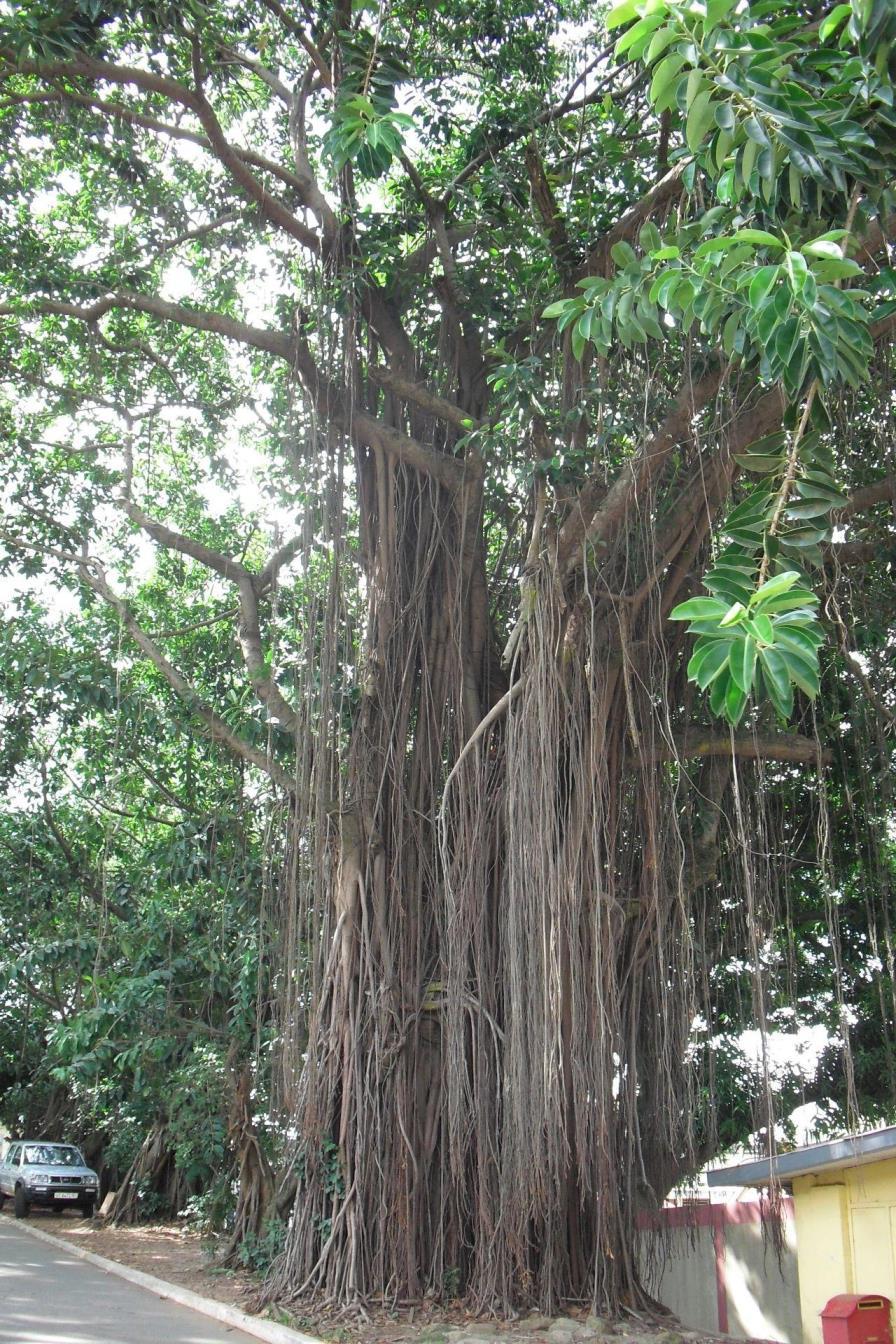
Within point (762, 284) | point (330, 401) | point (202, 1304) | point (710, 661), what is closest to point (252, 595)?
point (330, 401)

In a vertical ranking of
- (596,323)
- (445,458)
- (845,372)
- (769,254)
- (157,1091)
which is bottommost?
(157,1091)

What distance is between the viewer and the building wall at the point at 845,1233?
17.2 feet

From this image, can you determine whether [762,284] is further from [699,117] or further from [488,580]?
[488,580]

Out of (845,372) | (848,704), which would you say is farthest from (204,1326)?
(845,372)

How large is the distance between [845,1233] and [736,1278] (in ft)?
18.7

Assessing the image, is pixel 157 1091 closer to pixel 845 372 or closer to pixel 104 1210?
pixel 104 1210

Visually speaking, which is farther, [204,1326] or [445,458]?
[445,458]

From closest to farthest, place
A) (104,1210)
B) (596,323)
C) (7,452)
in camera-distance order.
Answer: (596,323) → (7,452) → (104,1210)

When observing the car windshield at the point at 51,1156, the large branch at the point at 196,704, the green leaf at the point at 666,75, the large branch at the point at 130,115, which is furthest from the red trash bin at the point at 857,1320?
the car windshield at the point at 51,1156

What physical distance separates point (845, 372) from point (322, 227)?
14.6 feet

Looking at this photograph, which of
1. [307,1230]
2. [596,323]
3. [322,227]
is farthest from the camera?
[322,227]

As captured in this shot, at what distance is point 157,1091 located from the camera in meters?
11.4

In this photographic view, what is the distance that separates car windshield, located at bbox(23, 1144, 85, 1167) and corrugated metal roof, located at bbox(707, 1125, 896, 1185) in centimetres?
1160

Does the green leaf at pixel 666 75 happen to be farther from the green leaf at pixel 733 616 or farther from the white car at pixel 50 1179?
the white car at pixel 50 1179
